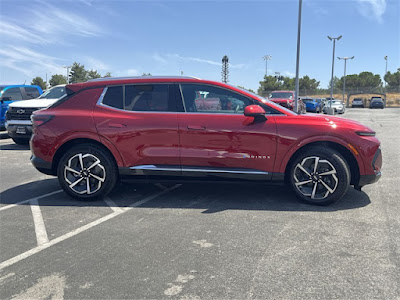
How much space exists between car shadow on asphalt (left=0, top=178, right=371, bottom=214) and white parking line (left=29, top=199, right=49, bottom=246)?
0.44 feet

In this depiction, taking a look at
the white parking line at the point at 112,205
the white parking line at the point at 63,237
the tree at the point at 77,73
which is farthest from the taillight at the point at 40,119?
the tree at the point at 77,73

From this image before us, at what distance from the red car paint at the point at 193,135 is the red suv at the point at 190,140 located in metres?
0.01

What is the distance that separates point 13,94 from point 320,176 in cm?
1211

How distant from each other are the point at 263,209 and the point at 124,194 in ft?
6.95

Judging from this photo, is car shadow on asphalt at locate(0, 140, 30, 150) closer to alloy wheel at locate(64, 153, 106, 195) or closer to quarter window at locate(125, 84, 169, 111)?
alloy wheel at locate(64, 153, 106, 195)

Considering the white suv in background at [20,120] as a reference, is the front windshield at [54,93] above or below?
above

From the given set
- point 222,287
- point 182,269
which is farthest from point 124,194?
point 222,287

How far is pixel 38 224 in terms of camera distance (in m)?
3.97

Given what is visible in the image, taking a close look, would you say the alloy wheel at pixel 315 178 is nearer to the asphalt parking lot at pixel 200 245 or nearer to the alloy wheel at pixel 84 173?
the asphalt parking lot at pixel 200 245

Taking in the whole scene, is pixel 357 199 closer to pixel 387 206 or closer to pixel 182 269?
pixel 387 206

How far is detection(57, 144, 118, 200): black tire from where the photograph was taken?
15.4ft

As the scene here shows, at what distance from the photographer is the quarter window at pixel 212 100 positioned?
4531 mm

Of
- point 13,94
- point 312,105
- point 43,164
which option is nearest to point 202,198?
point 43,164

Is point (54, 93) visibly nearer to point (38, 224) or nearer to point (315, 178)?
point (38, 224)
